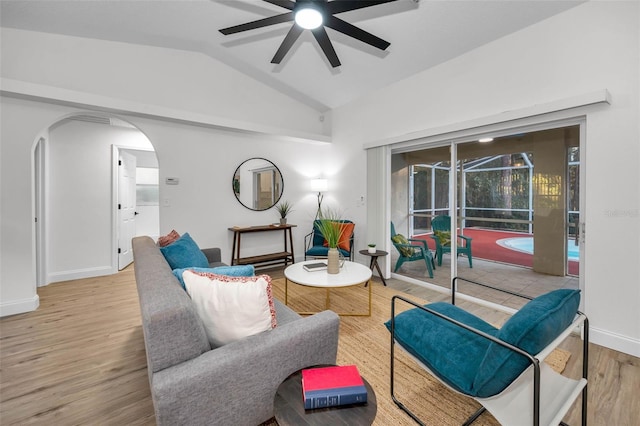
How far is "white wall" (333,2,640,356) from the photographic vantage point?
2186mm

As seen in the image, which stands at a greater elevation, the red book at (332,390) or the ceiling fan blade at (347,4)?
the ceiling fan blade at (347,4)

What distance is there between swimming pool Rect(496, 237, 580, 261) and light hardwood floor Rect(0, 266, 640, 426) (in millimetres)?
797

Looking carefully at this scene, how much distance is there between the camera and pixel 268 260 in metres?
4.51

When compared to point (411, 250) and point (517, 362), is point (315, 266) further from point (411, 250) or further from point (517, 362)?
point (517, 362)

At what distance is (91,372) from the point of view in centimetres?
196

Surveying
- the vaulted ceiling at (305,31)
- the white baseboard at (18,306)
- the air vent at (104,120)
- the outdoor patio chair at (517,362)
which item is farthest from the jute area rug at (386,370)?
the air vent at (104,120)

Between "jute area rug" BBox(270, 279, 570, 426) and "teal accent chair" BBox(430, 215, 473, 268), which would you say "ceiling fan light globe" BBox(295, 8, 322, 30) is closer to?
"jute area rug" BBox(270, 279, 570, 426)

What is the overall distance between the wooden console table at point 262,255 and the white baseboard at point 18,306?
7.46ft

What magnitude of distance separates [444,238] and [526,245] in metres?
0.91

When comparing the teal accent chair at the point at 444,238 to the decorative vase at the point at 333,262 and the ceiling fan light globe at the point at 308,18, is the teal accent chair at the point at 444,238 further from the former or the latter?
the ceiling fan light globe at the point at 308,18

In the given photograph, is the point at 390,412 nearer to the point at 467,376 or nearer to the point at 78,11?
the point at 467,376

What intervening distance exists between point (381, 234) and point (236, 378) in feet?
11.1

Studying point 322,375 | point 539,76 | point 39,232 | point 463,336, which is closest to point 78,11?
point 39,232

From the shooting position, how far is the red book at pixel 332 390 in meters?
1.00
